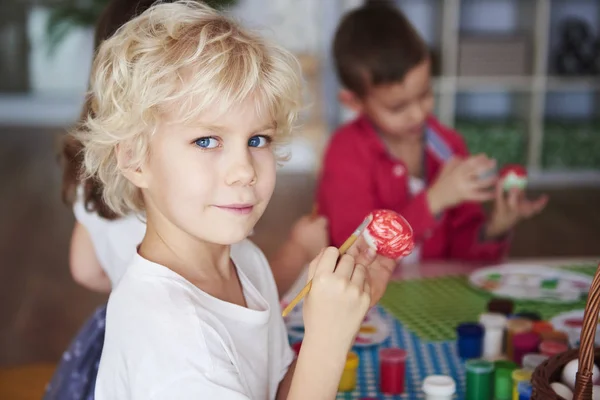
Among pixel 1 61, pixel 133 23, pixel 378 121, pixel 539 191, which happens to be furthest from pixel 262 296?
pixel 1 61

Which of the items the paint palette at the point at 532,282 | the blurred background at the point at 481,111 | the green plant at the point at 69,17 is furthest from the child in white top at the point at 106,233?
the green plant at the point at 69,17

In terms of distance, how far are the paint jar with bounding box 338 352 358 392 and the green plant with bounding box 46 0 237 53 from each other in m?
5.34

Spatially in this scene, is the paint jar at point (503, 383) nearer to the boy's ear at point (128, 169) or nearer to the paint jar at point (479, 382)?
the paint jar at point (479, 382)

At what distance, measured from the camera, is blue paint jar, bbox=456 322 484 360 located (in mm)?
1268

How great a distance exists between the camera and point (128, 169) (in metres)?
1.04

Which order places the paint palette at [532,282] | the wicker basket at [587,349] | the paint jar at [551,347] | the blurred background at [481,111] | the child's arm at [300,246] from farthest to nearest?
the blurred background at [481,111] → the paint palette at [532,282] → the child's arm at [300,246] → the paint jar at [551,347] → the wicker basket at [587,349]

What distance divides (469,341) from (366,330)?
20 cm

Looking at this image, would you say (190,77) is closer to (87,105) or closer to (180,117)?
(180,117)

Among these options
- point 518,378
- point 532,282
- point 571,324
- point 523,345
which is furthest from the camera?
point 532,282

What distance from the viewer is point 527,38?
5.08 metres

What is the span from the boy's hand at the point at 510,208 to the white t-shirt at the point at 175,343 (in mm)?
1007

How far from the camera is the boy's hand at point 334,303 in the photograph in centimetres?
91

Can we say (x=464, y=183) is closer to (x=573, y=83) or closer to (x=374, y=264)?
(x=374, y=264)

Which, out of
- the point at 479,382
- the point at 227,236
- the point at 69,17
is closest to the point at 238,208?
the point at 227,236
